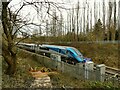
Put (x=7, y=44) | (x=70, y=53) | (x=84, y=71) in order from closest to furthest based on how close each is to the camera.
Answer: (x=7, y=44) < (x=84, y=71) < (x=70, y=53)

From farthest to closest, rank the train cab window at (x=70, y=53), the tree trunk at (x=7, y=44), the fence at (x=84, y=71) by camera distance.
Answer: the train cab window at (x=70, y=53)
the fence at (x=84, y=71)
the tree trunk at (x=7, y=44)

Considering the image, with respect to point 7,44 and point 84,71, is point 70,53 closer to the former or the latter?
point 84,71

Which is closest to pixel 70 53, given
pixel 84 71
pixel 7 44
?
pixel 84 71

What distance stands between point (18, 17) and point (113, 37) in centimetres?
797

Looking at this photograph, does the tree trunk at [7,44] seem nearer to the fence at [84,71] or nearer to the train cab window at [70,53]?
the fence at [84,71]

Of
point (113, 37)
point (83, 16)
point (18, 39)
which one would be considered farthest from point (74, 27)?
point (18, 39)

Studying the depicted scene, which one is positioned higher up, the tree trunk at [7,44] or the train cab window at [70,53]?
the tree trunk at [7,44]

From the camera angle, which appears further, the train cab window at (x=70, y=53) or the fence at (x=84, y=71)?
the train cab window at (x=70, y=53)

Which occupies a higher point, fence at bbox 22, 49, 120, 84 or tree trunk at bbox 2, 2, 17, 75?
tree trunk at bbox 2, 2, 17, 75

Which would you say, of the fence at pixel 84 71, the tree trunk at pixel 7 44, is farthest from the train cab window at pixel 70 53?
the tree trunk at pixel 7 44

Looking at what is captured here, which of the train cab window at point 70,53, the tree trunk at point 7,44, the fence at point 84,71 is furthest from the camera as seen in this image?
the train cab window at point 70,53

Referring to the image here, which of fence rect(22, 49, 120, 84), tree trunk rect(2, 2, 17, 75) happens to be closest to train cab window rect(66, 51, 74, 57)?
fence rect(22, 49, 120, 84)

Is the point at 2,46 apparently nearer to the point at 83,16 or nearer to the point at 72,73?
the point at 72,73

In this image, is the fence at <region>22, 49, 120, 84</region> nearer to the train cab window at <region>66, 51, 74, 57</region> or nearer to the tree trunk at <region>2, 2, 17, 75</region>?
the tree trunk at <region>2, 2, 17, 75</region>
